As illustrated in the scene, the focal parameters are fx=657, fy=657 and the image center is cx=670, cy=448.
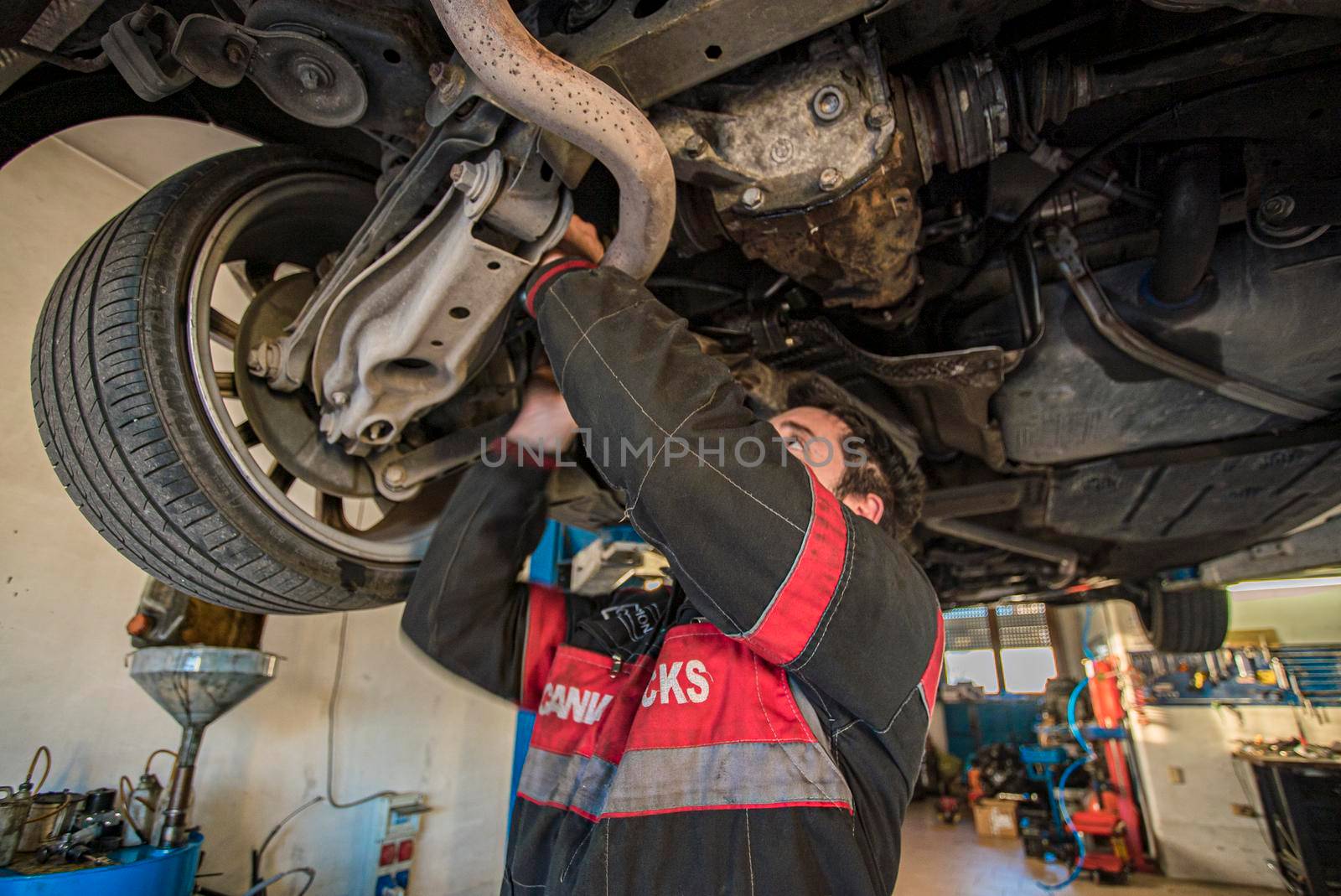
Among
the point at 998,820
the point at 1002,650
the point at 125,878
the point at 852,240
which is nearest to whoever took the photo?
the point at 852,240

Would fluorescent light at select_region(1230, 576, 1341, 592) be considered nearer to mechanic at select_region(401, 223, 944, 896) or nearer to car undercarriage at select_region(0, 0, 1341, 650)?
car undercarriage at select_region(0, 0, 1341, 650)

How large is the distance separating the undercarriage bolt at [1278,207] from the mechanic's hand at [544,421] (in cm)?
120

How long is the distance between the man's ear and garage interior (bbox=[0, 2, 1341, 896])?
808mm

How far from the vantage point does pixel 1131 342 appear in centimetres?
129

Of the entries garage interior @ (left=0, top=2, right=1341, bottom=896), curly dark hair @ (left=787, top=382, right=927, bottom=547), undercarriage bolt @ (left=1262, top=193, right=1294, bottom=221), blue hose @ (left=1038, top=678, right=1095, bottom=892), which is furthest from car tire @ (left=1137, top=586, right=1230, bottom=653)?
blue hose @ (left=1038, top=678, right=1095, bottom=892)

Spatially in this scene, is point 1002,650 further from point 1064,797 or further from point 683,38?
point 683,38

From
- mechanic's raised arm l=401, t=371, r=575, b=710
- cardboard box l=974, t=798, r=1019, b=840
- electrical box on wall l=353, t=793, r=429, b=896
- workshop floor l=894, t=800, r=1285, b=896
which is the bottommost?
workshop floor l=894, t=800, r=1285, b=896

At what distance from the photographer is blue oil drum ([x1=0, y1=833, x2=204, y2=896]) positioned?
4.43 feet

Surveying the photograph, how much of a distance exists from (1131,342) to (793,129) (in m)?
0.88

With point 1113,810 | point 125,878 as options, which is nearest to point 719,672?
point 125,878

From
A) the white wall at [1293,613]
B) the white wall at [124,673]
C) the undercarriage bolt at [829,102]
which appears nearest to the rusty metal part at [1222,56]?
the undercarriage bolt at [829,102]

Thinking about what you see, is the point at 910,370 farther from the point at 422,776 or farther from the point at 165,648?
the point at 422,776

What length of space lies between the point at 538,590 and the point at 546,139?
0.78 meters

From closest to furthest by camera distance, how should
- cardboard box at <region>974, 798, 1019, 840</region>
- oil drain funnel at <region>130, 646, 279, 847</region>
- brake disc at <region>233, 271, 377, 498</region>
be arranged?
brake disc at <region>233, 271, 377, 498</region>
oil drain funnel at <region>130, 646, 279, 847</region>
cardboard box at <region>974, 798, 1019, 840</region>
